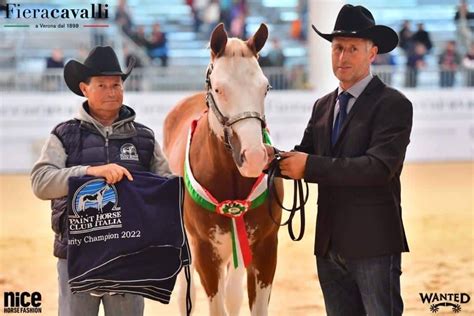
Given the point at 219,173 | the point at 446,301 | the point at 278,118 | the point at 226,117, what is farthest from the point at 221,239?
the point at 278,118

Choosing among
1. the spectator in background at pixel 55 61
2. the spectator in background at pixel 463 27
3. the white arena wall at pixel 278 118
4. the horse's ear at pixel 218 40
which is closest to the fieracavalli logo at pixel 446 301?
the horse's ear at pixel 218 40

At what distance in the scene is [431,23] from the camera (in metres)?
14.1

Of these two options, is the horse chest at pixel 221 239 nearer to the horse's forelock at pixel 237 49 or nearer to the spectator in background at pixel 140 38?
the horse's forelock at pixel 237 49

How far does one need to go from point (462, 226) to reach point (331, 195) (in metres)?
4.40

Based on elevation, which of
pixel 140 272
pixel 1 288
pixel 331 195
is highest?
pixel 331 195

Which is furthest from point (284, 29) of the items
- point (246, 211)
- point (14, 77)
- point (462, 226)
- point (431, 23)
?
point (246, 211)

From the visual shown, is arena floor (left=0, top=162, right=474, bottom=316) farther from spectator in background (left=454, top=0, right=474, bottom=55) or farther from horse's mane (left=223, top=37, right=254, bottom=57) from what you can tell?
spectator in background (left=454, top=0, right=474, bottom=55)

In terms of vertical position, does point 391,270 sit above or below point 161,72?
below

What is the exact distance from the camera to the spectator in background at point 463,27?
505 inches

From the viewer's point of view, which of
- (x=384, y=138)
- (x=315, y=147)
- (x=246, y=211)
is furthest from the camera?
(x=246, y=211)

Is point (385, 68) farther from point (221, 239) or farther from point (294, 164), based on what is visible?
point (294, 164)

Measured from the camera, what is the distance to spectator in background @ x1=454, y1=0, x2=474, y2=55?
12.8 m

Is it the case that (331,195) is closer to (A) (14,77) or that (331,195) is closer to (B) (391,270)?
(B) (391,270)

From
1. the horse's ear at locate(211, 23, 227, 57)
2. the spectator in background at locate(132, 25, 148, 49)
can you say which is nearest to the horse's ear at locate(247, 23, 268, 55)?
the horse's ear at locate(211, 23, 227, 57)
